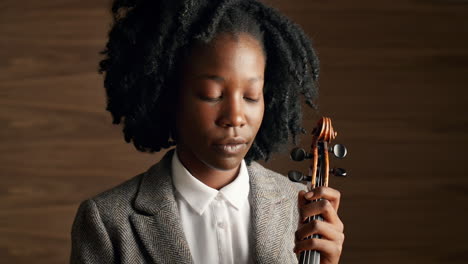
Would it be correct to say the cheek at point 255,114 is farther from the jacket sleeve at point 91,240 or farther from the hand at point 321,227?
the jacket sleeve at point 91,240

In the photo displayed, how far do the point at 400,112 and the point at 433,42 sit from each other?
17cm

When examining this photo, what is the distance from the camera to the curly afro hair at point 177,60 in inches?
38.8

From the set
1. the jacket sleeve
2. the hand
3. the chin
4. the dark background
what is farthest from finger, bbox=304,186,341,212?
the dark background

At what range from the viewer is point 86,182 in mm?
1665

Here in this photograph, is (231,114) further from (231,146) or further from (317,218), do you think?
(317,218)

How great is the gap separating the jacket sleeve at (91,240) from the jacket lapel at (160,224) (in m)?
0.05

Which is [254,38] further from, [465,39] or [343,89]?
[465,39]

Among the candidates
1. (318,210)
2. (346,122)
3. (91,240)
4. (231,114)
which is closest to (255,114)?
(231,114)

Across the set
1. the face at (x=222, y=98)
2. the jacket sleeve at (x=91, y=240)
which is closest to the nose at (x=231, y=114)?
the face at (x=222, y=98)

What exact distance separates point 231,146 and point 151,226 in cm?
16

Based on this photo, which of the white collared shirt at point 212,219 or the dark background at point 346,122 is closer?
the white collared shirt at point 212,219

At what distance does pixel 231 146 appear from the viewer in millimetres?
977

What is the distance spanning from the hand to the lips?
0.35ft

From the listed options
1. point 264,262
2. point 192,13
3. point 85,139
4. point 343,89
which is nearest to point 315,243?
point 264,262
